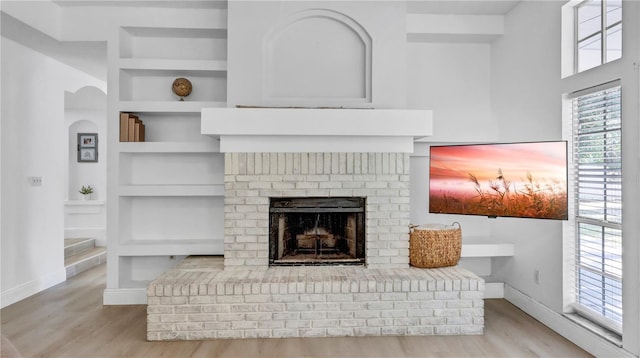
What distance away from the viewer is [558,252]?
3.00 m

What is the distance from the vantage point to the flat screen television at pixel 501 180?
2756 mm

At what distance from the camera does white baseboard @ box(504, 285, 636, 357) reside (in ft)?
8.04

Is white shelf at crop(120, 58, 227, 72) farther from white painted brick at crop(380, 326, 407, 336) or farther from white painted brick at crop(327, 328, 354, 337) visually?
white painted brick at crop(380, 326, 407, 336)

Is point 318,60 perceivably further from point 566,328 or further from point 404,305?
point 566,328

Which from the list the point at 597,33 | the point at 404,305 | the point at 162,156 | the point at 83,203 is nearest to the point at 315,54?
the point at 162,156

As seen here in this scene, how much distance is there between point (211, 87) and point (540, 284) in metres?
3.43

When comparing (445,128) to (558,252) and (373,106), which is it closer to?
(373,106)

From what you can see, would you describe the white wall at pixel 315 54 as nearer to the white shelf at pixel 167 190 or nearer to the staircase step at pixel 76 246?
the white shelf at pixel 167 190

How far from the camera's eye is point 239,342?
2.77m

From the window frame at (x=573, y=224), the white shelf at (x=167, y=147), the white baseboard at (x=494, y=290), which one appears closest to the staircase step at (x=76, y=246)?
the white shelf at (x=167, y=147)

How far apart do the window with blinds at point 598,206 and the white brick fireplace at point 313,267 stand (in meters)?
0.72

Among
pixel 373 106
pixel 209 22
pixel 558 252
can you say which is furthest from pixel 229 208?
pixel 558 252

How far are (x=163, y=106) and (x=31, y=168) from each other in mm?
1525

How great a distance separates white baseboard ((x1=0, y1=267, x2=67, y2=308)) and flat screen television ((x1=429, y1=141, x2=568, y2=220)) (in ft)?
12.6
